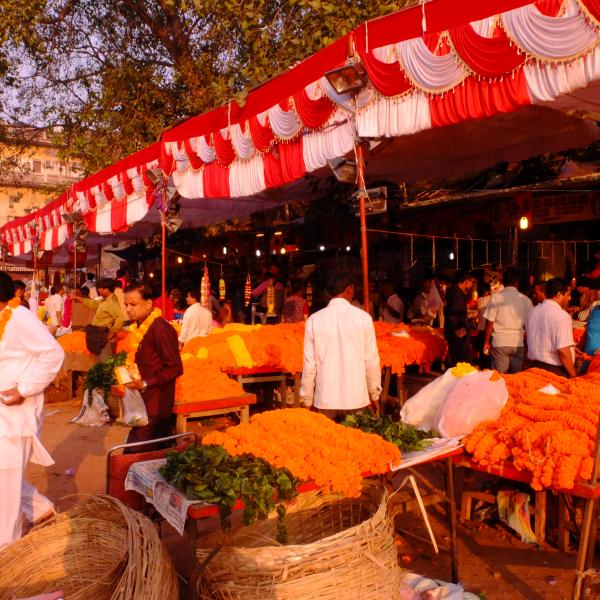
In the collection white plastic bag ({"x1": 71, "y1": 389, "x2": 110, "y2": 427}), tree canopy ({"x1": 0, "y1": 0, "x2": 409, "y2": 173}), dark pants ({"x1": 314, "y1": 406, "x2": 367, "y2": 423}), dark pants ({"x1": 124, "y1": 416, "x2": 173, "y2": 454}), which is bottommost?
white plastic bag ({"x1": 71, "y1": 389, "x2": 110, "y2": 427})

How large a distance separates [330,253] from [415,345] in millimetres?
6339

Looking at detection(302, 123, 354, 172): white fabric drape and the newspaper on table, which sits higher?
detection(302, 123, 354, 172): white fabric drape

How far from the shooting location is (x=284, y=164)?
7066mm

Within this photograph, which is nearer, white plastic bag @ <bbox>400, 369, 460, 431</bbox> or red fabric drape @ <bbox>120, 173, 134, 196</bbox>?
white plastic bag @ <bbox>400, 369, 460, 431</bbox>

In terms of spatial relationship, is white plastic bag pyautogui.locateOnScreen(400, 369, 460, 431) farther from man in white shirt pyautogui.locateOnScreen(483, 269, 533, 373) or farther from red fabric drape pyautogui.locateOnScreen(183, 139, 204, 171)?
red fabric drape pyautogui.locateOnScreen(183, 139, 204, 171)

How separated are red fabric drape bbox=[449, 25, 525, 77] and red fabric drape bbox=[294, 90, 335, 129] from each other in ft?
5.05

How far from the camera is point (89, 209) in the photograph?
13.2m

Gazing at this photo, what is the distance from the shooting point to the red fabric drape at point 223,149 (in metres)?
7.98

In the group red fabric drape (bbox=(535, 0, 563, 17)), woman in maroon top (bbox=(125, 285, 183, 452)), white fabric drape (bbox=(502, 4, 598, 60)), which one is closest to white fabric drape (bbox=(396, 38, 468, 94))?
white fabric drape (bbox=(502, 4, 598, 60))

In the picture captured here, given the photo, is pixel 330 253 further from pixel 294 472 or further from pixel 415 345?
pixel 294 472

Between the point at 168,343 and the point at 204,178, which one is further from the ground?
the point at 204,178

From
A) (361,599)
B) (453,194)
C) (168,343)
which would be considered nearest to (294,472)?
(361,599)

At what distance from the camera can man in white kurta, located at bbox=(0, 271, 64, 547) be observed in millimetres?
4211

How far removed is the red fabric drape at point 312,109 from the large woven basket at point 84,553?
435 cm
